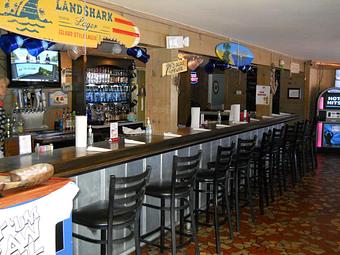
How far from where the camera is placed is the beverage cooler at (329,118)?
10453 millimetres

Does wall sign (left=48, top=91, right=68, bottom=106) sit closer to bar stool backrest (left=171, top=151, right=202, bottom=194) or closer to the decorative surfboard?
the decorative surfboard

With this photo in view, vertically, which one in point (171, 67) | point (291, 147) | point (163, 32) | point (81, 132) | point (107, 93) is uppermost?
point (163, 32)

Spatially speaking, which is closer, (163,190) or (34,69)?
(163,190)

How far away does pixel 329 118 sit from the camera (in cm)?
1049

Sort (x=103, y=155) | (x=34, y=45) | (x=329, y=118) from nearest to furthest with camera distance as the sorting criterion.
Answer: (x=103, y=155), (x=34, y=45), (x=329, y=118)

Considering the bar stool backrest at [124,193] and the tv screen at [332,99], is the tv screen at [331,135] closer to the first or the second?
the tv screen at [332,99]

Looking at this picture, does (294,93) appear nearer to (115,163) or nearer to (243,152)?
(243,152)

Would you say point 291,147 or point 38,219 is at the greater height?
point 38,219

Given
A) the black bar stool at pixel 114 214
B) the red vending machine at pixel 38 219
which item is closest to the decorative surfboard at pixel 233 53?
the black bar stool at pixel 114 214

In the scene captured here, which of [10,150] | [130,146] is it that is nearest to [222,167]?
[130,146]

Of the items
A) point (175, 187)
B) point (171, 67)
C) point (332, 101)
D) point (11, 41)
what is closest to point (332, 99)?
point (332, 101)

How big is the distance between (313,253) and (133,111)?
20.5ft

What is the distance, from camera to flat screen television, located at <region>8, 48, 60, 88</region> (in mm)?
6359

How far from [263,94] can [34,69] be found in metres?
5.01
